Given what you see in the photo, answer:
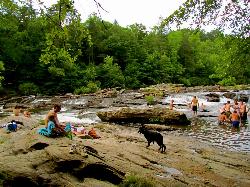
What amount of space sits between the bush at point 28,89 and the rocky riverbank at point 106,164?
47936 millimetres

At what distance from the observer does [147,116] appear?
26.5 metres

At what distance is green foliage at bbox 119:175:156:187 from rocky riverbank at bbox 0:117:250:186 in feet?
1.05

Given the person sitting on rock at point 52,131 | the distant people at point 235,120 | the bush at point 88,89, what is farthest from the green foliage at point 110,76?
the person sitting on rock at point 52,131

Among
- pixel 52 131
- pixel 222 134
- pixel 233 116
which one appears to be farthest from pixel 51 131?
pixel 233 116

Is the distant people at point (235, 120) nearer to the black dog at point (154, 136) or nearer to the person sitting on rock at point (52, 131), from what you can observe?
the black dog at point (154, 136)

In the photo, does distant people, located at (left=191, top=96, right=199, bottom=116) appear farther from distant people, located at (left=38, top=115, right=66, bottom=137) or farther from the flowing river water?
distant people, located at (left=38, top=115, right=66, bottom=137)

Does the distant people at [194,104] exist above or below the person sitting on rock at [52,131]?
below

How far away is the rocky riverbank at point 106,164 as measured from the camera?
913 centimetres

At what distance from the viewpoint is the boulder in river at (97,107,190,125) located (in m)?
25.6

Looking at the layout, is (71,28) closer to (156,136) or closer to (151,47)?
(156,136)

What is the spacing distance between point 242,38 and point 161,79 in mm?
73599

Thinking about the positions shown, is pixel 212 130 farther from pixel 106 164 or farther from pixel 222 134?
pixel 106 164

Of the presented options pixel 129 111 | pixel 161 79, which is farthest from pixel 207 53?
pixel 129 111

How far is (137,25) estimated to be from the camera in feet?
351
